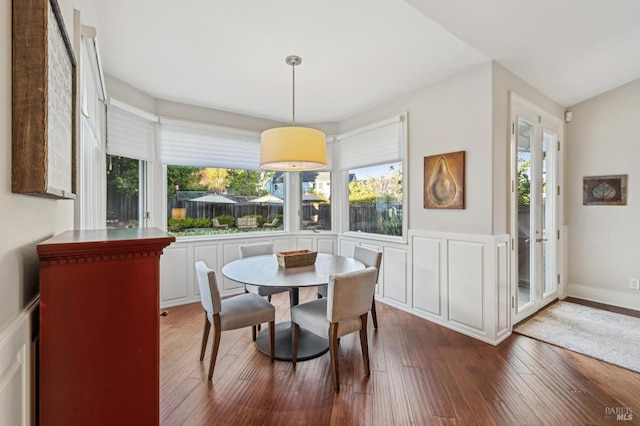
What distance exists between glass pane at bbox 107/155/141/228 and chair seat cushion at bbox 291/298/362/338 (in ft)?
7.39

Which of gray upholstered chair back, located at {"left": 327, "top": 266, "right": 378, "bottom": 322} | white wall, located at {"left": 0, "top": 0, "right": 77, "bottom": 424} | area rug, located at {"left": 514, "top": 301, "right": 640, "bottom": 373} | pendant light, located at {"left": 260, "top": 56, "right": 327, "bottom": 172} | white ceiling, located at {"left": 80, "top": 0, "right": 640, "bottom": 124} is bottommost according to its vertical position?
area rug, located at {"left": 514, "top": 301, "right": 640, "bottom": 373}

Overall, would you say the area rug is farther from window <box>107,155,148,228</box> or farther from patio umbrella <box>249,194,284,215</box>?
window <box>107,155,148,228</box>

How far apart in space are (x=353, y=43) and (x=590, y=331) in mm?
3674

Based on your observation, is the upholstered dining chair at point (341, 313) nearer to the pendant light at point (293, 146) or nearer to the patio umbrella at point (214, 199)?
the pendant light at point (293, 146)

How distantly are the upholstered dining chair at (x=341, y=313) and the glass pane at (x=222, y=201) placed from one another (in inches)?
92.0

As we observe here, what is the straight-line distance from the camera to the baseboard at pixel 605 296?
3598mm

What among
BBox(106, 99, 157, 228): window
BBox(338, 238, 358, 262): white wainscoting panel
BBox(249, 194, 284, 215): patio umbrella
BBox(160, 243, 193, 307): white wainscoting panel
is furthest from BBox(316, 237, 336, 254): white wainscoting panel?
BBox(106, 99, 157, 228): window

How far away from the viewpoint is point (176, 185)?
3.87 meters

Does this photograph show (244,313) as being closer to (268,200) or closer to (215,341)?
(215,341)

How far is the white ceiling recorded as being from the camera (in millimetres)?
2111

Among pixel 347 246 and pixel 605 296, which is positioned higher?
pixel 347 246

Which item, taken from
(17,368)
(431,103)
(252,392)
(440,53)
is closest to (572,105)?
(431,103)

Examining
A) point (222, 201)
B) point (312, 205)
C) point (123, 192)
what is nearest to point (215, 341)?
point (123, 192)

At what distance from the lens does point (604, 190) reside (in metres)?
3.80
